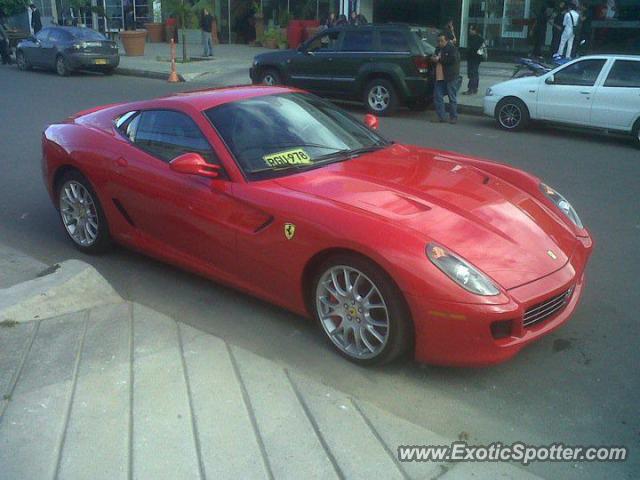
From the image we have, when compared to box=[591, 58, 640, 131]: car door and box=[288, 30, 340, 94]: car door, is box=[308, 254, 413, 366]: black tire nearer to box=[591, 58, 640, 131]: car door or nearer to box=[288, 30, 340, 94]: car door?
box=[591, 58, 640, 131]: car door

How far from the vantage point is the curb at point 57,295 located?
170 inches

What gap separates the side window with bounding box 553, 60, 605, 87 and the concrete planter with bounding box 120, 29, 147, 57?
1840cm

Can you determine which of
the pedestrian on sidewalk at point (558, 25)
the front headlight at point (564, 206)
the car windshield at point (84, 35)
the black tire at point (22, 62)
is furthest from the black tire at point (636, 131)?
the black tire at point (22, 62)

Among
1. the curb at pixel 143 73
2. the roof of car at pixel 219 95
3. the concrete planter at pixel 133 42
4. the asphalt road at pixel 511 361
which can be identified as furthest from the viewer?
the concrete planter at pixel 133 42

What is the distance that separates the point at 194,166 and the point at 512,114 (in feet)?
30.6

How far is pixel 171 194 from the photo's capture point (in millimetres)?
4809

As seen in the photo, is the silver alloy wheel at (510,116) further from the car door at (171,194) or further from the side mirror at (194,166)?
the side mirror at (194,166)

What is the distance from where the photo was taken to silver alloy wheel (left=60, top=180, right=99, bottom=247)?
18.8 ft

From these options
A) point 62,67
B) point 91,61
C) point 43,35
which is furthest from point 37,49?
point 91,61

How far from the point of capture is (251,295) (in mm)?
4598

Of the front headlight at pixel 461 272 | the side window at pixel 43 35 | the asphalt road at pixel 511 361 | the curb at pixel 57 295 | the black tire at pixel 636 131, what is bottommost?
the asphalt road at pixel 511 361

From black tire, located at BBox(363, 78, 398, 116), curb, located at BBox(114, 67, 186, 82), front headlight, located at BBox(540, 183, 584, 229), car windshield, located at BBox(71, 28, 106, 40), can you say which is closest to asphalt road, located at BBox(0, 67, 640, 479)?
front headlight, located at BBox(540, 183, 584, 229)

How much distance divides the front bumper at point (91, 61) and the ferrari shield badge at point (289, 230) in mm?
19245

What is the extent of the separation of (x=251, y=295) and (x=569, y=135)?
9.38m
